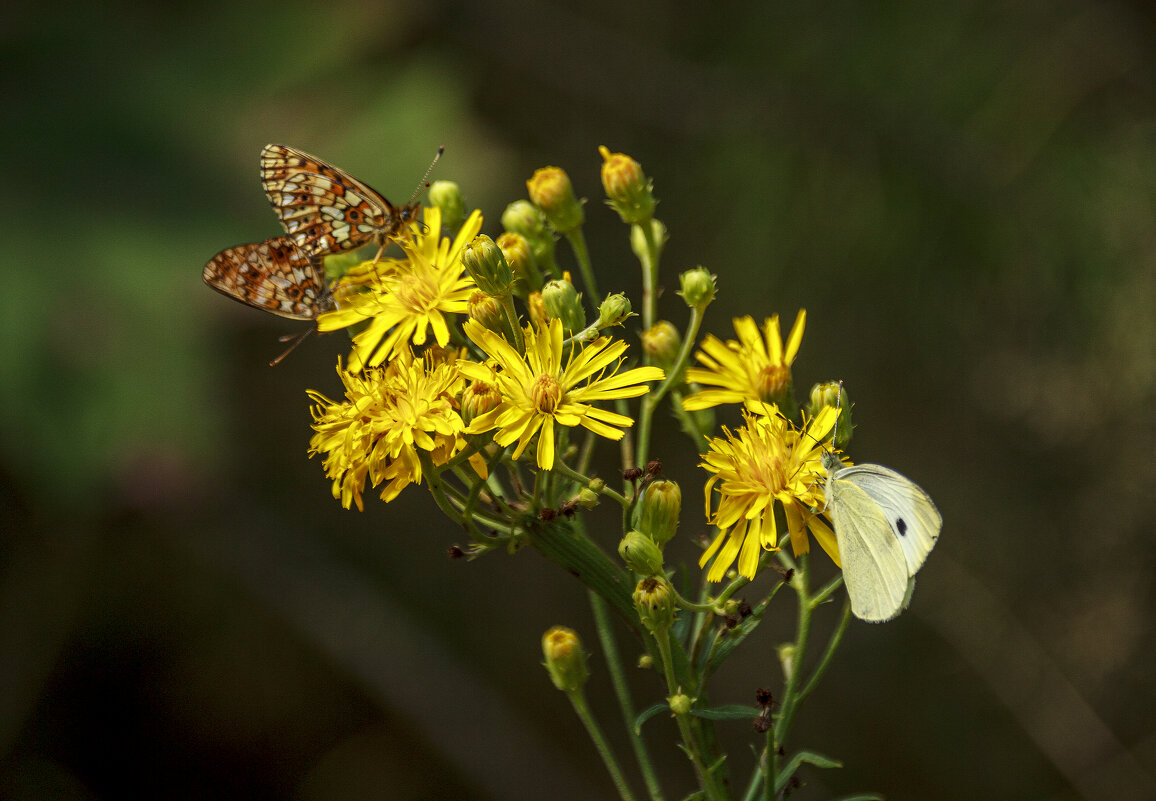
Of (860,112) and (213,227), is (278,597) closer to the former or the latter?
(213,227)

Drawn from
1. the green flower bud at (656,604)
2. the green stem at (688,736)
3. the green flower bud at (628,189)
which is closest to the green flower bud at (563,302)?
the green flower bud at (628,189)

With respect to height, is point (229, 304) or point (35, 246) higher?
point (229, 304)

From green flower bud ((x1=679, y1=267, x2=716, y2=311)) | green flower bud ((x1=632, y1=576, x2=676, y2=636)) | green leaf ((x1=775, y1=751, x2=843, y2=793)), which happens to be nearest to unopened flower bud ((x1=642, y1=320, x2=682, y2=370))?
green flower bud ((x1=679, y1=267, x2=716, y2=311))

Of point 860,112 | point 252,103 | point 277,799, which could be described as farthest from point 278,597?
point 860,112

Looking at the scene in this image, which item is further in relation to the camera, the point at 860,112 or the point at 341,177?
the point at 860,112

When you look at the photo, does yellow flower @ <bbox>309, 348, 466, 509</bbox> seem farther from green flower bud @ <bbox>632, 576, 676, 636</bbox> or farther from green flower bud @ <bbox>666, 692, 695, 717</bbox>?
green flower bud @ <bbox>666, 692, 695, 717</bbox>
